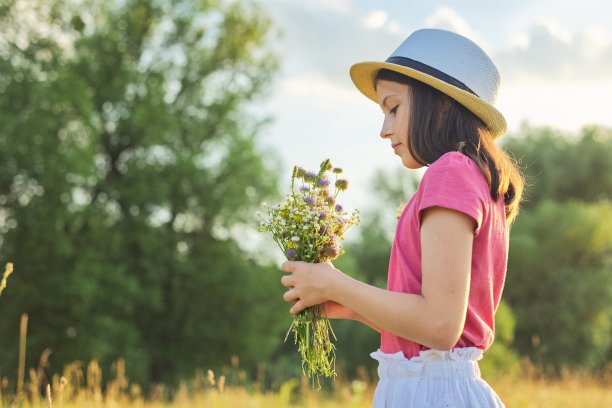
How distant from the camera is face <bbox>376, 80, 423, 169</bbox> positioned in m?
2.03

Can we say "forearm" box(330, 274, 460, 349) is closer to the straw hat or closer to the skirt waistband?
the skirt waistband

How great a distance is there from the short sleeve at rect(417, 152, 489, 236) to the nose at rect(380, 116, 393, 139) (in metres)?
0.25

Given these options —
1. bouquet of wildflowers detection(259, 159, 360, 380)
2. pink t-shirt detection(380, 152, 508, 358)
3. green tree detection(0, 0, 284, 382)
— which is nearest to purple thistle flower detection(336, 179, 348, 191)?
bouquet of wildflowers detection(259, 159, 360, 380)

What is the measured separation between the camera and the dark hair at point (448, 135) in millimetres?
1955

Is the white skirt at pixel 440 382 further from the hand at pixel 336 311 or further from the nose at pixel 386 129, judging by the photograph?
the nose at pixel 386 129

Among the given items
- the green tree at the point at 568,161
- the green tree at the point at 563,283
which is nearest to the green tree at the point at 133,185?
the green tree at the point at 563,283

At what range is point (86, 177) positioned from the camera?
61.9 feet

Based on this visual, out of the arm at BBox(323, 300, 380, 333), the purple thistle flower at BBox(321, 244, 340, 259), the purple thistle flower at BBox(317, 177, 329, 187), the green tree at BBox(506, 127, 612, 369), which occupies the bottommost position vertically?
the arm at BBox(323, 300, 380, 333)

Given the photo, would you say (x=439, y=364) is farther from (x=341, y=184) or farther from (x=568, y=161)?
(x=568, y=161)

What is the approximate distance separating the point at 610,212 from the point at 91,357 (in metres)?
17.1

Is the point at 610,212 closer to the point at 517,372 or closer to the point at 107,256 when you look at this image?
the point at 517,372

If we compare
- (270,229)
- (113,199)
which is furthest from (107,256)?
(270,229)

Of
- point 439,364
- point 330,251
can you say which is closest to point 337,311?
point 330,251

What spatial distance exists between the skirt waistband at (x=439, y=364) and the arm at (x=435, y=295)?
0.38ft
